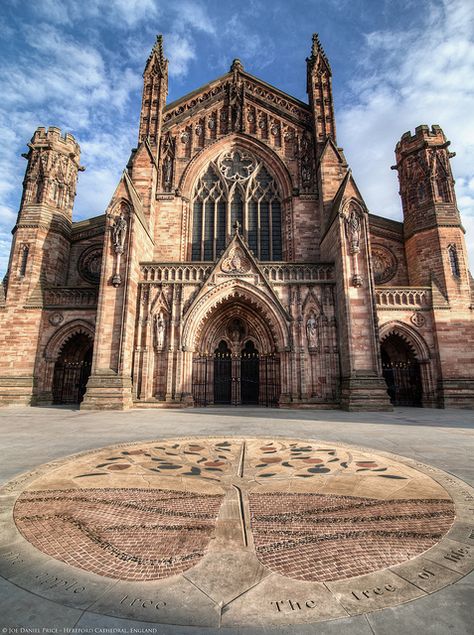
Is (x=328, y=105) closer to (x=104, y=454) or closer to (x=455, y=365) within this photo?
(x=455, y=365)

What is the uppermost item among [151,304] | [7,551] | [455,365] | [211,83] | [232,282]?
[211,83]

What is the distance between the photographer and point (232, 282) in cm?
1641

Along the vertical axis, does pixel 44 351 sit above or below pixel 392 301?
below

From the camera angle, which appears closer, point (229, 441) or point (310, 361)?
point (229, 441)

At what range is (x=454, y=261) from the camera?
1853 centimetres

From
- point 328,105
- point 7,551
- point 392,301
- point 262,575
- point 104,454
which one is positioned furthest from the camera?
point 328,105

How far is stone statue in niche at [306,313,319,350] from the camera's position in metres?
15.6

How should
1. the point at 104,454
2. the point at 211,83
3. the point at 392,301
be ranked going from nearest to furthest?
the point at 104,454 < the point at 392,301 < the point at 211,83

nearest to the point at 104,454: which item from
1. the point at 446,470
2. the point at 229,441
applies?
the point at 229,441

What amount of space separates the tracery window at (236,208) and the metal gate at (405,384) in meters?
9.60

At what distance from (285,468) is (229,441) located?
2.18 metres

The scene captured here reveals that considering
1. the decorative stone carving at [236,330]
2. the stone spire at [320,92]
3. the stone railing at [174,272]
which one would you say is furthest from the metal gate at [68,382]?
the stone spire at [320,92]

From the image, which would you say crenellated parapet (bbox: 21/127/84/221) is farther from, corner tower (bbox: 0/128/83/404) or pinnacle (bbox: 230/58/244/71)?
pinnacle (bbox: 230/58/244/71)

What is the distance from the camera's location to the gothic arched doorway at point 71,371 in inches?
701
